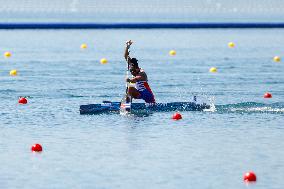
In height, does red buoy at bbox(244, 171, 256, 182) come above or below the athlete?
below

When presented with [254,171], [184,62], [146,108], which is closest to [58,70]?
[184,62]

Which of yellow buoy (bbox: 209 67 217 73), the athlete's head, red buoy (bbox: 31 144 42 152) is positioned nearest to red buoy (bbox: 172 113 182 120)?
the athlete's head

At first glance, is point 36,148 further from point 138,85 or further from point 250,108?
point 250,108

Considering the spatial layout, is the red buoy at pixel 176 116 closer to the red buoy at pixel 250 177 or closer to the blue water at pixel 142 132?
the blue water at pixel 142 132

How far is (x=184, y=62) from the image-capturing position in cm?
4097

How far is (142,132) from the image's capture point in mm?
19219

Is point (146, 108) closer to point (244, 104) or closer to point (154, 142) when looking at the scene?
point (244, 104)

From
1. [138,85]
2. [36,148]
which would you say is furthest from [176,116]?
[36,148]

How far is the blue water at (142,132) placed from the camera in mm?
14672

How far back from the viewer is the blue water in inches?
578

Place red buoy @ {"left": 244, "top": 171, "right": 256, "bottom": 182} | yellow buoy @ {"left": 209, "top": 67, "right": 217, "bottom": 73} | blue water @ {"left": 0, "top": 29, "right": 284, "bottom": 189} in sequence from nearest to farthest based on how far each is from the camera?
red buoy @ {"left": 244, "top": 171, "right": 256, "bottom": 182}
blue water @ {"left": 0, "top": 29, "right": 284, "bottom": 189}
yellow buoy @ {"left": 209, "top": 67, "right": 217, "bottom": 73}

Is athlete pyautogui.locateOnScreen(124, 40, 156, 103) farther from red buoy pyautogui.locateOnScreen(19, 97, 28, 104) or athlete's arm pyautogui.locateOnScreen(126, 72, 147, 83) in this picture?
red buoy pyautogui.locateOnScreen(19, 97, 28, 104)

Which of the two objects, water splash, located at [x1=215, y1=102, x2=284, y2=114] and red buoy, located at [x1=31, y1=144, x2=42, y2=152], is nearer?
red buoy, located at [x1=31, y1=144, x2=42, y2=152]

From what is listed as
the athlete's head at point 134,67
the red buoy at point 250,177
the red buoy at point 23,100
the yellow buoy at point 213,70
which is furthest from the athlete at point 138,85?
the yellow buoy at point 213,70
